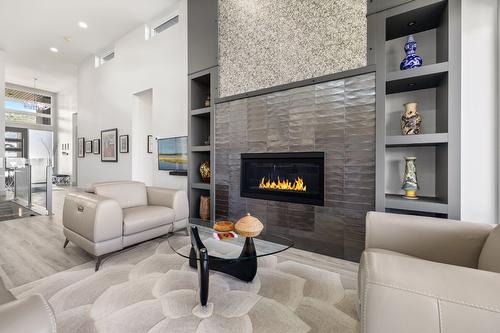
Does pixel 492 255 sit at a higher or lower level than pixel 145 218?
higher

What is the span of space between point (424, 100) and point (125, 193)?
11.8 feet

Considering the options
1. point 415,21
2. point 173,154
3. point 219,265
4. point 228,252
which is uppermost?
point 415,21

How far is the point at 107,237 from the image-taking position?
2.21 metres

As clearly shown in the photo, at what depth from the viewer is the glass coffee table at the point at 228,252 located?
5.25ft

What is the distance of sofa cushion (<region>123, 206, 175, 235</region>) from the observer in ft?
7.85

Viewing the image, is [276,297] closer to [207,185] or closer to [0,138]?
[207,185]

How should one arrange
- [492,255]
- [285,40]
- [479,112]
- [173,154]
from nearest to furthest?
[492,255], [479,112], [285,40], [173,154]

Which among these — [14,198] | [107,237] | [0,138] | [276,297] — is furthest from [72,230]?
[0,138]

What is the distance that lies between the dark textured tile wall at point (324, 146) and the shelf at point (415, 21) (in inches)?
22.5

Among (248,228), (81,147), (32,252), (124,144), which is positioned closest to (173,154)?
(124,144)

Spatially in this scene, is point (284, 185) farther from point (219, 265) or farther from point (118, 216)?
point (118, 216)

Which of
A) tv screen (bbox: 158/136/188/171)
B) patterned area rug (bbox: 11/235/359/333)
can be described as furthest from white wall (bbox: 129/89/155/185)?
patterned area rug (bbox: 11/235/359/333)

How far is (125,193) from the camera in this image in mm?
2967

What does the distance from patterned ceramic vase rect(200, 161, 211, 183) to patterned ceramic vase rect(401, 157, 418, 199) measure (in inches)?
108
